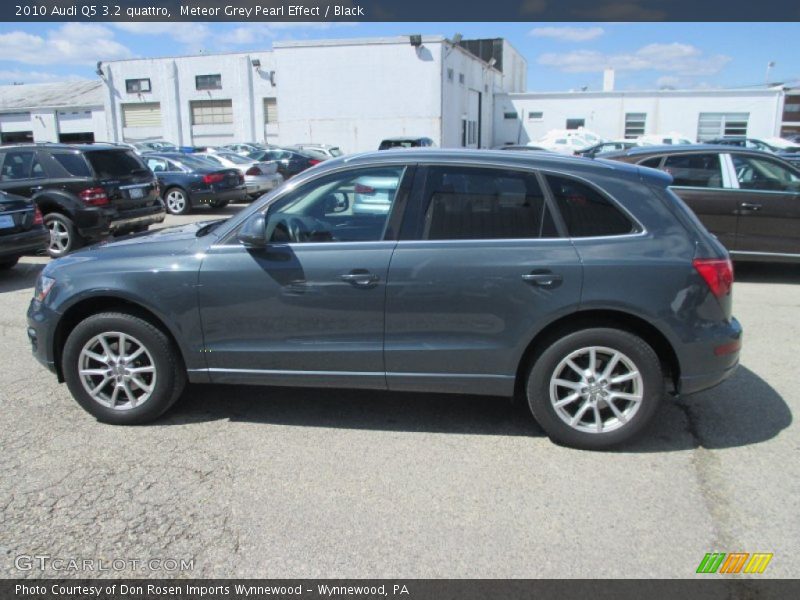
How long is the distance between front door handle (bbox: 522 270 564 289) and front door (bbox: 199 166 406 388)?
83 cm

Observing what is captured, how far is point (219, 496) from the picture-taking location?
3340 mm

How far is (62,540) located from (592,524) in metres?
2.50

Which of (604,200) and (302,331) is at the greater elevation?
(604,200)

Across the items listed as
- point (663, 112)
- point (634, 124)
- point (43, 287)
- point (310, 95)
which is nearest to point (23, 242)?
point (43, 287)

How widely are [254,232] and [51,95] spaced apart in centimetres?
6071

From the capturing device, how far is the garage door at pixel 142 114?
46312 mm

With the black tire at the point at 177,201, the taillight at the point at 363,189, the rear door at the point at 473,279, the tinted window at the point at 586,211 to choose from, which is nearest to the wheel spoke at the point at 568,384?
the rear door at the point at 473,279

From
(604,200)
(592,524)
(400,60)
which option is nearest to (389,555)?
(592,524)

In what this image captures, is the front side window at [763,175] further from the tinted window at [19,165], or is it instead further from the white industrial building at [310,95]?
the white industrial building at [310,95]

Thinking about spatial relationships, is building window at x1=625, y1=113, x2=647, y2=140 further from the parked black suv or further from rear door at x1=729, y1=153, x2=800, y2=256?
the parked black suv

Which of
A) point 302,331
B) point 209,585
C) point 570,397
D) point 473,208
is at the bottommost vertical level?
point 209,585

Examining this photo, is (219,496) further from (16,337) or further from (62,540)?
(16,337)

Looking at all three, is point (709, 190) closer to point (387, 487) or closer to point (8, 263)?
point (387, 487)

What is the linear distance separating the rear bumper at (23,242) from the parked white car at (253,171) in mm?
9295
